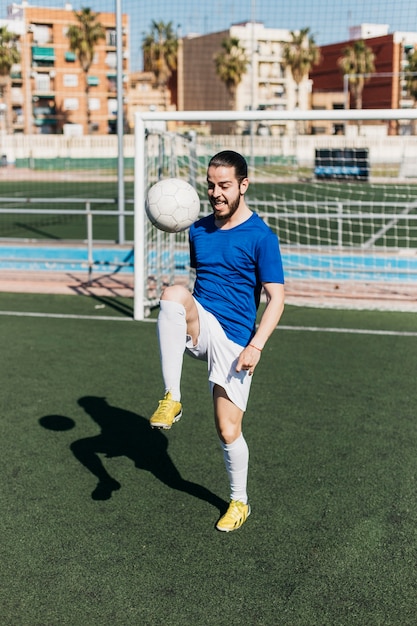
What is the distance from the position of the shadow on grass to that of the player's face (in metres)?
1.92

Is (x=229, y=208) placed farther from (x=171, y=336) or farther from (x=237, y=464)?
(x=237, y=464)

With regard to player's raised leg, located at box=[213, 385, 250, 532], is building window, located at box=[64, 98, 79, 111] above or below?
above

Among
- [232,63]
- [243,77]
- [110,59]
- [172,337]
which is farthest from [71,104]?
[172,337]

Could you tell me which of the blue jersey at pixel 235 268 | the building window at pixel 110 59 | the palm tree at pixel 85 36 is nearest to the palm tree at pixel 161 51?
the palm tree at pixel 85 36

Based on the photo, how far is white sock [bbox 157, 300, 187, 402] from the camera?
4020 millimetres

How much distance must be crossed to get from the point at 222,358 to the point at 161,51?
69048mm

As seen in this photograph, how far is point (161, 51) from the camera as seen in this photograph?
6906 cm

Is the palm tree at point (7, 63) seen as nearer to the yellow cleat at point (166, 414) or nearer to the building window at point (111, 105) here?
the building window at point (111, 105)

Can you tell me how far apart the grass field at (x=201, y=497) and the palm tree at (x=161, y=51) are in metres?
64.4

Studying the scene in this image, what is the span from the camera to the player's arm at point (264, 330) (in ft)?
13.2

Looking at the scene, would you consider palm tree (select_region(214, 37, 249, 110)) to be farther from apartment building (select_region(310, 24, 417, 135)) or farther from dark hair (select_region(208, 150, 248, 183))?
dark hair (select_region(208, 150, 248, 183))

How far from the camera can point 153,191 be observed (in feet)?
16.9

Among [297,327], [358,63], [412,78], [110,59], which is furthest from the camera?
[110,59]

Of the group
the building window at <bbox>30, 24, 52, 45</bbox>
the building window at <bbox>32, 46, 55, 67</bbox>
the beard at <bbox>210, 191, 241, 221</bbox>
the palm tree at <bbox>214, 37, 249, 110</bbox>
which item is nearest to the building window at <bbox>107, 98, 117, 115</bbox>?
the building window at <bbox>32, 46, 55, 67</bbox>
